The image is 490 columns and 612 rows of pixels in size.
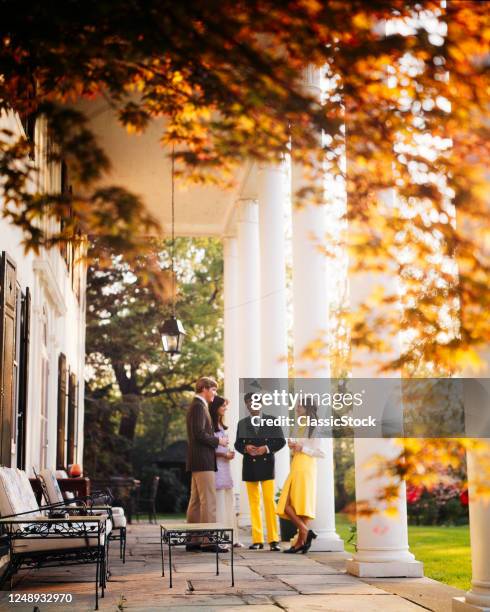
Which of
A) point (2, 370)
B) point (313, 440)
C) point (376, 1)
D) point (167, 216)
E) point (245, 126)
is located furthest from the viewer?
point (167, 216)

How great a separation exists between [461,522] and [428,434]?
19.8 meters

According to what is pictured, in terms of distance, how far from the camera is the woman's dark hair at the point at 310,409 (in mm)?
11094

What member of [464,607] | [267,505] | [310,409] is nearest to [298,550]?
[267,505]

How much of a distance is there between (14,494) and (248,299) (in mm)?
10437

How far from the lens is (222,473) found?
12.0 metres

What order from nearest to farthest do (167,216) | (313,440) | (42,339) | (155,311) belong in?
(313,440) < (42,339) < (167,216) < (155,311)

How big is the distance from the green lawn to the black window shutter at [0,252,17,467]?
3.59m

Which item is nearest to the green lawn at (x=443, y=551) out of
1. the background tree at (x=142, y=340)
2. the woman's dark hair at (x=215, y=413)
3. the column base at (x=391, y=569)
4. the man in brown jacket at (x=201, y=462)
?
the column base at (x=391, y=569)

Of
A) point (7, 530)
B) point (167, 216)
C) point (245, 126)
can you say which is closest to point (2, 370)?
point (7, 530)

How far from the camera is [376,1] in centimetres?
338

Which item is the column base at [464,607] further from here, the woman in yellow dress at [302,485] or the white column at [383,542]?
the woman in yellow dress at [302,485]

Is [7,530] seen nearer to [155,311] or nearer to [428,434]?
[428,434]

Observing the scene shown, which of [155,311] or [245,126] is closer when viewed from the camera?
[245,126]

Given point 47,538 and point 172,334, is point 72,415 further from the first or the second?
point 47,538
